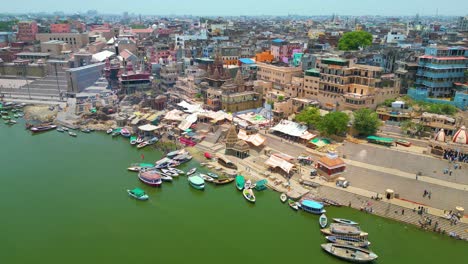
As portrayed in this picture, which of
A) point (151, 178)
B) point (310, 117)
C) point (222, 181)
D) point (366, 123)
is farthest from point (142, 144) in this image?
point (366, 123)

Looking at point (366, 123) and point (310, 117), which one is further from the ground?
point (366, 123)

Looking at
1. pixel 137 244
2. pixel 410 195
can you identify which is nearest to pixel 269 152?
pixel 410 195

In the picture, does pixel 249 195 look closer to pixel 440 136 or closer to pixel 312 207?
pixel 312 207

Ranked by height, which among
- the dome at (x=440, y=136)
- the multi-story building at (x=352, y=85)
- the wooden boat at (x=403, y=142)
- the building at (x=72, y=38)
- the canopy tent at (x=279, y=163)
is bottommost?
the canopy tent at (x=279, y=163)

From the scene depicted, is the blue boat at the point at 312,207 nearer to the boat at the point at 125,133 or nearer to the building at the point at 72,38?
the boat at the point at 125,133

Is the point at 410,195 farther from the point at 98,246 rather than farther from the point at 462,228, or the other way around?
the point at 98,246

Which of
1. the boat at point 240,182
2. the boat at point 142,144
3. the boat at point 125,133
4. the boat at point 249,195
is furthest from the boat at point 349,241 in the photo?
the boat at point 125,133

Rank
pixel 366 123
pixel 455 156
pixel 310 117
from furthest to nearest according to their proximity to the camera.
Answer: pixel 310 117 → pixel 366 123 → pixel 455 156
